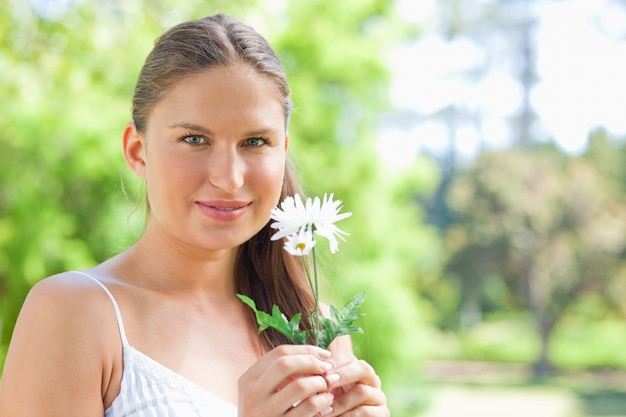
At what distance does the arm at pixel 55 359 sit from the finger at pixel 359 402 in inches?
13.3

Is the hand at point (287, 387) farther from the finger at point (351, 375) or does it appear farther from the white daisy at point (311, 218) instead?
the white daisy at point (311, 218)

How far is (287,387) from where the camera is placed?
3.36 ft

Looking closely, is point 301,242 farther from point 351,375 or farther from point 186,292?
point 186,292

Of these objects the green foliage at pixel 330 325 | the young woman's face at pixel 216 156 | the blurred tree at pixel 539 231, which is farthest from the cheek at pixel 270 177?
the blurred tree at pixel 539 231

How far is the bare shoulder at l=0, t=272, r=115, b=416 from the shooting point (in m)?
1.13

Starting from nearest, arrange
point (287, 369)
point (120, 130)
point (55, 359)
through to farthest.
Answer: point (287, 369), point (55, 359), point (120, 130)

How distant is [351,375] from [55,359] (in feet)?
1.34

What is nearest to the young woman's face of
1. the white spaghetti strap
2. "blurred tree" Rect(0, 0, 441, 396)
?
the white spaghetti strap

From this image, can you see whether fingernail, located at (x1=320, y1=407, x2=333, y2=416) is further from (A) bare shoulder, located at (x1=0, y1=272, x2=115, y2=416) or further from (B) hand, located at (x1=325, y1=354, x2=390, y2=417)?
(A) bare shoulder, located at (x1=0, y1=272, x2=115, y2=416)

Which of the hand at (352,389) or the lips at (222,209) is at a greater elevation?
the lips at (222,209)

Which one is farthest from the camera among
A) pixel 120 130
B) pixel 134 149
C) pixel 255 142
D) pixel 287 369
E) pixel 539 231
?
pixel 539 231

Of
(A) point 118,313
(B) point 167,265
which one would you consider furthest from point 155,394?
(B) point 167,265

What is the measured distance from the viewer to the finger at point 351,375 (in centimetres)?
107

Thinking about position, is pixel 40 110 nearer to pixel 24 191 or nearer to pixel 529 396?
pixel 24 191
